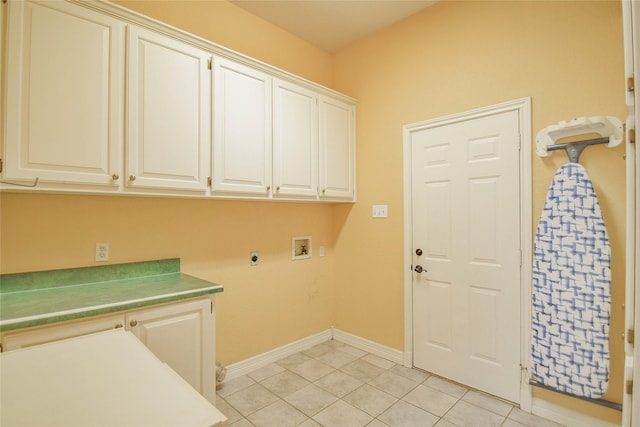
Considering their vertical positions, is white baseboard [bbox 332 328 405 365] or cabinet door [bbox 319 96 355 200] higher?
cabinet door [bbox 319 96 355 200]

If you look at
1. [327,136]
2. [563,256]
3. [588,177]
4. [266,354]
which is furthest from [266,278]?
[588,177]

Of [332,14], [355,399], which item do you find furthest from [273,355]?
[332,14]

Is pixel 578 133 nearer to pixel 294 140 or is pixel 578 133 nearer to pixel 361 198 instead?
pixel 361 198

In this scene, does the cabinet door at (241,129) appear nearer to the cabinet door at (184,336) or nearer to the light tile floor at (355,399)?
the cabinet door at (184,336)

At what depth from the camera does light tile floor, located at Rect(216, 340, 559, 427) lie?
209cm

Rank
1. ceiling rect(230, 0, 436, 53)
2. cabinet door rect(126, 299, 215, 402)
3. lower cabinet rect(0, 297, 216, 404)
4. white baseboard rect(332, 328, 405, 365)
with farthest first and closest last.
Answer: white baseboard rect(332, 328, 405, 365)
ceiling rect(230, 0, 436, 53)
cabinet door rect(126, 299, 215, 402)
lower cabinet rect(0, 297, 216, 404)

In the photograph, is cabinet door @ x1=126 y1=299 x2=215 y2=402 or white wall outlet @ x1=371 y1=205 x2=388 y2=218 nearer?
cabinet door @ x1=126 y1=299 x2=215 y2=402

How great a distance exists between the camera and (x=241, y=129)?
92.5 inches

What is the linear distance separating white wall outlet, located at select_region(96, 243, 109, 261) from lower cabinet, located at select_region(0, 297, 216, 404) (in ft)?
1.96

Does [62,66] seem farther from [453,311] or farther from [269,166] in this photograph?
[453,311]

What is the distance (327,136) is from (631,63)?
216 cm

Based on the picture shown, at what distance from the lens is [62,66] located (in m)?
1.63

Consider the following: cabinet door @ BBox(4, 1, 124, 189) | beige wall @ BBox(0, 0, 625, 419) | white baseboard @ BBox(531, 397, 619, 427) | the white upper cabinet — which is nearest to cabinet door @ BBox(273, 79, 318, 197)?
the white upper cabinet

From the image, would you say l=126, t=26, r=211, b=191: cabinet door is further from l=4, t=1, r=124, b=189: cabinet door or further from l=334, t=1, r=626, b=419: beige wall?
l=334, t=1, r=626, b=419: beige wall
